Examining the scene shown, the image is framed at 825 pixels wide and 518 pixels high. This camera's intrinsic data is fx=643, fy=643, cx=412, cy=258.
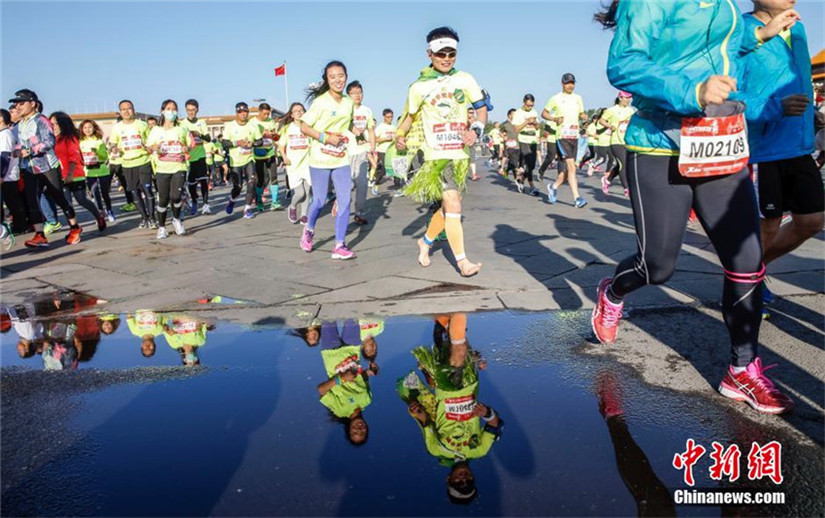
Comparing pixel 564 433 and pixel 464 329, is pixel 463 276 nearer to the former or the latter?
pixel 464 329

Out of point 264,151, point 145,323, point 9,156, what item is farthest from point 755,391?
point 264,151

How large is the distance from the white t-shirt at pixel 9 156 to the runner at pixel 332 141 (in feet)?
13.8

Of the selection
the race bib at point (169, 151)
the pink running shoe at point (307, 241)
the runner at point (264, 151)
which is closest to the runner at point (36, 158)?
the race bib at point (169, 151)

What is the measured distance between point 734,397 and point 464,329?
1.57 m

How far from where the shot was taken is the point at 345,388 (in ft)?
9.88

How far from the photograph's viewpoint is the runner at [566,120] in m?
11.0

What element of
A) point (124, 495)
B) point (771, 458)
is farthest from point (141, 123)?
point (771, 458)

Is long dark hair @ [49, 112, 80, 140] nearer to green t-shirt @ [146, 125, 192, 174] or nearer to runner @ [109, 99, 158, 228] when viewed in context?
runner @ [109, 99, 158, 228]

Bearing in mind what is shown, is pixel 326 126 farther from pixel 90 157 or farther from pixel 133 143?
pixel 90 157

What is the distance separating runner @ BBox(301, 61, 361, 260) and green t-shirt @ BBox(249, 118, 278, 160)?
496 cm

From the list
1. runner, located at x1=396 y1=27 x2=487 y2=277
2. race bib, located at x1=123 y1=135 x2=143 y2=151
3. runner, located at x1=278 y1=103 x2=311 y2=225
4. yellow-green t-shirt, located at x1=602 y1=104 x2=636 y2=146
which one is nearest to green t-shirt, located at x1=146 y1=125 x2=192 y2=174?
race bib, located at x1=123 y1=135 x2=143 y2=151

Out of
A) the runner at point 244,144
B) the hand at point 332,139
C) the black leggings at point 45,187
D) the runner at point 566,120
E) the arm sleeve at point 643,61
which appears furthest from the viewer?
the runner at point 244,144

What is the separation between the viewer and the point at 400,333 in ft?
12.6

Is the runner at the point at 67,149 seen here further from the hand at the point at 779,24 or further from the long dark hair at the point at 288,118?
the hand at the point at 779,24
